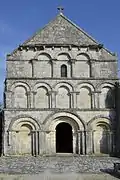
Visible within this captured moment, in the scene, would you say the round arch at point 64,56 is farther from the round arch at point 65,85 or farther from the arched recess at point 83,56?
the round arch at point 65,85

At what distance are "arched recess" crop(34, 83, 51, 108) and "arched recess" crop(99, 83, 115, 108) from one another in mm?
4901

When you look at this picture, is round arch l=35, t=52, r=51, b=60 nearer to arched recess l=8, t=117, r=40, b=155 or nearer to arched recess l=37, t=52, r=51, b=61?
arched recess l=37, t=52, r=51, b=61

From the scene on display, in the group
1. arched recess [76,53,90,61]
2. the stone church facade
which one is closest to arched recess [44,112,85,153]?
the stone church facade

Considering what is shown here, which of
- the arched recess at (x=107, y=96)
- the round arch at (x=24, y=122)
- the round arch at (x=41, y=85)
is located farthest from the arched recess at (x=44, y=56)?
the round arch at (x=24, y=122)

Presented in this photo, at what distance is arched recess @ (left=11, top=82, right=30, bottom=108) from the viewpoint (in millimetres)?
36281

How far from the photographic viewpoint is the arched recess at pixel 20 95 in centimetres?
3628

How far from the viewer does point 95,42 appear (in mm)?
38312

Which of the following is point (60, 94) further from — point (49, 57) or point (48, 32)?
point (48, 32)

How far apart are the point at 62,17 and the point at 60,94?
795 centimetres

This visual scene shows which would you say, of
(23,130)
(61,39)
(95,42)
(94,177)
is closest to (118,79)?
(95,42)

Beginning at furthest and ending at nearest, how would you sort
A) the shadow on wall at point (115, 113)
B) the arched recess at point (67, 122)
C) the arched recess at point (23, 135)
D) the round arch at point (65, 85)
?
the round arch at point (65, 85), the shadow on wall at point (115, 113), the arched recess at point (67, 122), the arched recess at point (23, 135)

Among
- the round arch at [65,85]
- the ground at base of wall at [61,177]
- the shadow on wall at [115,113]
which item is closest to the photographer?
the ground at base of wall at [61,177]

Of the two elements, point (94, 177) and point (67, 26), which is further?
point (67, 26)

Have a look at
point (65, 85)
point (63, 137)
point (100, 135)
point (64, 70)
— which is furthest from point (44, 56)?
point (63, 137)
